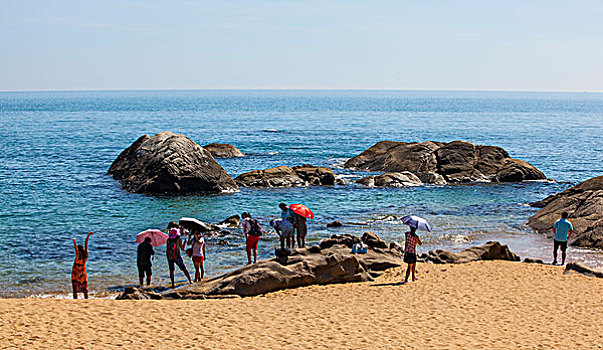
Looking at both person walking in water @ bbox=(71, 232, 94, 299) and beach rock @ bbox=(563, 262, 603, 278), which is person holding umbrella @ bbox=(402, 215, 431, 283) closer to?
beach rock @ bbox=(563, 262, 603, 278)

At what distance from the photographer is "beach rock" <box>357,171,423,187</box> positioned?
3725 centimetres

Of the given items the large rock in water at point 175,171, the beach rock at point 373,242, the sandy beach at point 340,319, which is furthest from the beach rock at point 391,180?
the sandy beach at point 340,319

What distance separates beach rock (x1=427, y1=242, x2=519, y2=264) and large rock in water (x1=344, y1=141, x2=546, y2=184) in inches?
724

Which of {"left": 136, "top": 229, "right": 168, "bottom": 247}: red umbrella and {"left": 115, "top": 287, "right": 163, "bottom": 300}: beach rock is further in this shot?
{"left": 136, "top": 229, "right": 168, "bottom": 247}: red umbrella

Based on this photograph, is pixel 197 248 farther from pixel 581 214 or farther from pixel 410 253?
pixel 581 214

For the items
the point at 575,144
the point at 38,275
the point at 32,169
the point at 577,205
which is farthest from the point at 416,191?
the point at 575,144

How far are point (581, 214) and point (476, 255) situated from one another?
848cm

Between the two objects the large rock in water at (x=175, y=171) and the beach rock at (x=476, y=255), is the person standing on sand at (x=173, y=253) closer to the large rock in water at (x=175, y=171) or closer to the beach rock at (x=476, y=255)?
the beach rock at (x=476, y=255)

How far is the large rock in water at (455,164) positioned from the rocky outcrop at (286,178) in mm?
6833

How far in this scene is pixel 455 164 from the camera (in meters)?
40.6

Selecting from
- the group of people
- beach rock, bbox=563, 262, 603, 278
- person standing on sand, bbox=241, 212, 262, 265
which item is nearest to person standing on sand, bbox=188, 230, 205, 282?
the group of people

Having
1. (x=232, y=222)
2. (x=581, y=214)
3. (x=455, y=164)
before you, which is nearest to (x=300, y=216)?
(x=232, y=222)

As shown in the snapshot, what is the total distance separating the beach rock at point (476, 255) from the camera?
19.8 meters

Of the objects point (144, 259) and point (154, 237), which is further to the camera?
point (154, 237)
